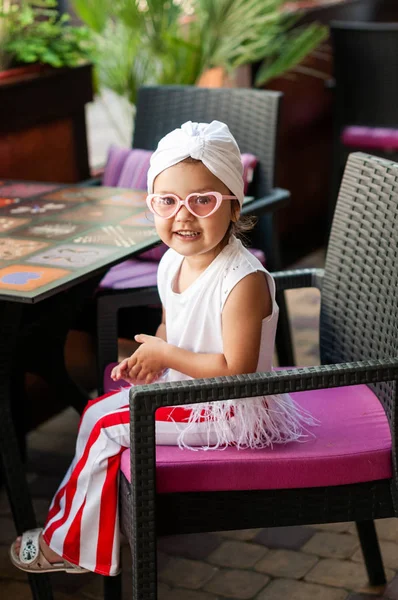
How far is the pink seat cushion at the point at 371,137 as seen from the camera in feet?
15.9

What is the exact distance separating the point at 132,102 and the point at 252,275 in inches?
95.7

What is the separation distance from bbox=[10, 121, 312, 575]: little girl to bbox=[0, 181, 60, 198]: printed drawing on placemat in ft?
3.38

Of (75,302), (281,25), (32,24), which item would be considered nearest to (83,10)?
(32,24)

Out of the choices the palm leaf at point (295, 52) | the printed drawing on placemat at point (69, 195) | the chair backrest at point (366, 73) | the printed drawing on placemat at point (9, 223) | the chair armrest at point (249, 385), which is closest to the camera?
the chair armrest at point (249, 385)

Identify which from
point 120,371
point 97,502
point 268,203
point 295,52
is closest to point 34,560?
point 97,502

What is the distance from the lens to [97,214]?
8.55 feet

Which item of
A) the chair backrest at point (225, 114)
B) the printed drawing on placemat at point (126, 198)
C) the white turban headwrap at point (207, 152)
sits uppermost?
the white turban headwrap at point (207, 152)

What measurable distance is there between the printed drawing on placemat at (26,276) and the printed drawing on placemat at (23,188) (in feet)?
2.50

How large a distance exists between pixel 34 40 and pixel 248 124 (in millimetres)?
917

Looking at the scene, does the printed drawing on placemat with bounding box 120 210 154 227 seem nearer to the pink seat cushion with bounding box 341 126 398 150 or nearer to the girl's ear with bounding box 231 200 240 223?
the girl's ear with bounding box 231 200 240 223

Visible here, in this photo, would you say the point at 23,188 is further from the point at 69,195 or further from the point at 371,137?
the point at 371,137

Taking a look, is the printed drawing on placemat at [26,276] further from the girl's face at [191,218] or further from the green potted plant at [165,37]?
the green potted plant at [165,37]

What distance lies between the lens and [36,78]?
3553 mm

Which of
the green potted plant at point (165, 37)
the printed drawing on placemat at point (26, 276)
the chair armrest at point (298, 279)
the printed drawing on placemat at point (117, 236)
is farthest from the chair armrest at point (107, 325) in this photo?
the green potted plant at point (165, 37)
